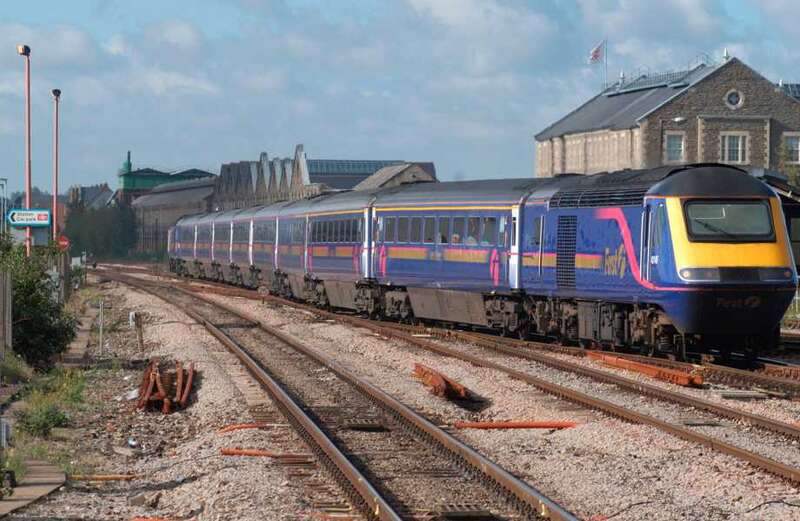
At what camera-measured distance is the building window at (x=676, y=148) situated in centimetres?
7450

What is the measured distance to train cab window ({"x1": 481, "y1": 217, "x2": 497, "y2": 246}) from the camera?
2698 centimetres

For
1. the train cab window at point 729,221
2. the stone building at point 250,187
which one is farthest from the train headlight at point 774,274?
the stone building at point 250,187

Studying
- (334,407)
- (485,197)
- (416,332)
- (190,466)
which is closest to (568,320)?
(485,197)

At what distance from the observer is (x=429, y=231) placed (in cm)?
2972

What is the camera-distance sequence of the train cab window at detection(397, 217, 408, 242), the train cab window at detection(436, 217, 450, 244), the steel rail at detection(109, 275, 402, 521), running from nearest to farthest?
1. the steel rail at detection(109, 275, 402, 521)
2. the train cab window at detection(436, 217, 450, 244)
3. the train cab window at detection(397, 217, 408, 242)

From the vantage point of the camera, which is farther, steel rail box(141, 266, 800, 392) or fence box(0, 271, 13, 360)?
fence box(0, 271, 13, 360)

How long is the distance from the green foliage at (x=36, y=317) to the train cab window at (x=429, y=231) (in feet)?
26.4

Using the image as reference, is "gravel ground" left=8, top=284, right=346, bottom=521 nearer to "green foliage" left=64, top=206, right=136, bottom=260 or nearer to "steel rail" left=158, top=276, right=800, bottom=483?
"steel rail" left=158, top=276, right=800, bottom=483

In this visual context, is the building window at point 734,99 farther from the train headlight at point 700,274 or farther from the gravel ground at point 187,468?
the gravel ground at point 187,468

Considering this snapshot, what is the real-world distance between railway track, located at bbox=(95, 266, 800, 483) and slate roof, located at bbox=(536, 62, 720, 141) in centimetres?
4795

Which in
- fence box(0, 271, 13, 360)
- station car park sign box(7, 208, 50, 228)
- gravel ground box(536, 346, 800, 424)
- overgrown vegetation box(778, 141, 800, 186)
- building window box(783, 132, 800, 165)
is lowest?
gravel ground box(536, 346, 800, 424)

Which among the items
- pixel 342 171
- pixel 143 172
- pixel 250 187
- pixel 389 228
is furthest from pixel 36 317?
pixel 143 172

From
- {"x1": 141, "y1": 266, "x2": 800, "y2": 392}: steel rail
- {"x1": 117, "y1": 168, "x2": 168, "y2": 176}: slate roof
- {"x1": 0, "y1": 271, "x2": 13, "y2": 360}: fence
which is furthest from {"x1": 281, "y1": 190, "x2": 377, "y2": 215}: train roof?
{"x1": 117, "y1": 168, "x2": 168, "y2": 176}: slate roof

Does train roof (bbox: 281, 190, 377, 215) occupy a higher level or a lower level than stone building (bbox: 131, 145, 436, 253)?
lower
